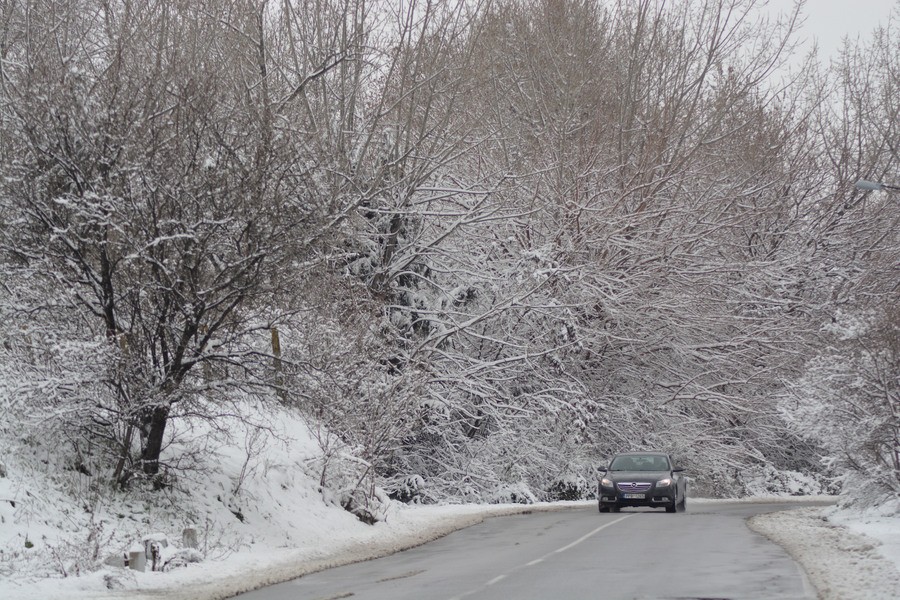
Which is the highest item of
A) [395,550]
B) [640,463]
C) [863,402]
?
[863,402]

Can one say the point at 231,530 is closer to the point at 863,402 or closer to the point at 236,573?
the point at 236,573

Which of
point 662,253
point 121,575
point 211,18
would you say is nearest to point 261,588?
point 121,575

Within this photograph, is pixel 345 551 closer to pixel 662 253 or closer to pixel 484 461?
pixel 484 461

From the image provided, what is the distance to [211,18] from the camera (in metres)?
26.4

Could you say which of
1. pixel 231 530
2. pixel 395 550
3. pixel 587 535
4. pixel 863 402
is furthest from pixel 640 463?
pixel 231 530

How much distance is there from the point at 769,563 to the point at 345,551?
6.71m

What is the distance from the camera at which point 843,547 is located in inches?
652

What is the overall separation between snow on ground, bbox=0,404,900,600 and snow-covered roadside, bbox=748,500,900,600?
2cm

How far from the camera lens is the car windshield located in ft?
92.1

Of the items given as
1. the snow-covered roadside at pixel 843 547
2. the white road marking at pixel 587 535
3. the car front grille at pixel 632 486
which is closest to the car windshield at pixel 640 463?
the car front grille at pixel 632 486

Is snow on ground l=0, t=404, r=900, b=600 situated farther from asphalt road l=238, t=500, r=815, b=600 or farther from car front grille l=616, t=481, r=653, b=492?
car front grille l=616, t=481, r=653, b=492

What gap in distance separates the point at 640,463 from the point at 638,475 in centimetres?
87

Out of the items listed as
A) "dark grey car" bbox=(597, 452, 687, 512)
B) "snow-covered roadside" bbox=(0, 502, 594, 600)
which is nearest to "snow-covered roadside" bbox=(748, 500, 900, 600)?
"dark grey car" bbox=(597, 452, 687, 512)

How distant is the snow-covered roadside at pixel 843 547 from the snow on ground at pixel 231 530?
25 millimetres
